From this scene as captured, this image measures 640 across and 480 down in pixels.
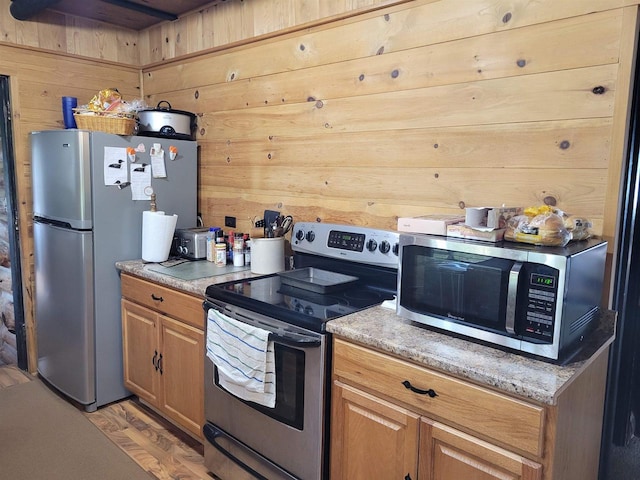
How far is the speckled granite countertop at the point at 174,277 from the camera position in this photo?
89.0 inches

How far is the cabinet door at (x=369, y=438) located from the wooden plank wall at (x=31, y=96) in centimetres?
252

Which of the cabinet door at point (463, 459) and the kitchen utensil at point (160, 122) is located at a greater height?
the kitchen utensil at point (160, 122)

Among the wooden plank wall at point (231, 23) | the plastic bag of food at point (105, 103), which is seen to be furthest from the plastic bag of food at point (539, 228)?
the plastic bag of food at point (105, 103)

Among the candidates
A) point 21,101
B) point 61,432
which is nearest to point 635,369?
point 61,432

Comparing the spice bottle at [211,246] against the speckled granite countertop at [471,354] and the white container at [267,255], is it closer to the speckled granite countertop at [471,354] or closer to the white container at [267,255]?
the white container at [267,255]

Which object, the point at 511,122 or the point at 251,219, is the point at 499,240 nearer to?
the point at 511,122

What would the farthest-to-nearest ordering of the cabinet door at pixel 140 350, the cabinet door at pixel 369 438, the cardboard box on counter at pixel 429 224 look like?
the cabinet door at pixel 140 350
the cardboard box on counter at pixel 429 224
the cabinet door at pixel 369 438

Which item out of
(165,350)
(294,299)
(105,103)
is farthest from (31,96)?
(294,299)

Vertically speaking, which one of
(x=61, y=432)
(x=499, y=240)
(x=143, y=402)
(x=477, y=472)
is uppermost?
(x=499, y=240)

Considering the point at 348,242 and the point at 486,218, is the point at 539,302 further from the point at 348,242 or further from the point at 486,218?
the point at 348,242

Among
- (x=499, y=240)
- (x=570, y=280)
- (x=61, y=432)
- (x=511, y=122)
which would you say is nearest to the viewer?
(x=61, y=432)

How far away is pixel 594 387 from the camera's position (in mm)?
1512

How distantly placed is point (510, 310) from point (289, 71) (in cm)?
179

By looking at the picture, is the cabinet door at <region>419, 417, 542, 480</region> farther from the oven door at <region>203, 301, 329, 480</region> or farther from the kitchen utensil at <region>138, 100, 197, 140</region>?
the kitchen utensil at <region>138, 100, 197, 140</region>
